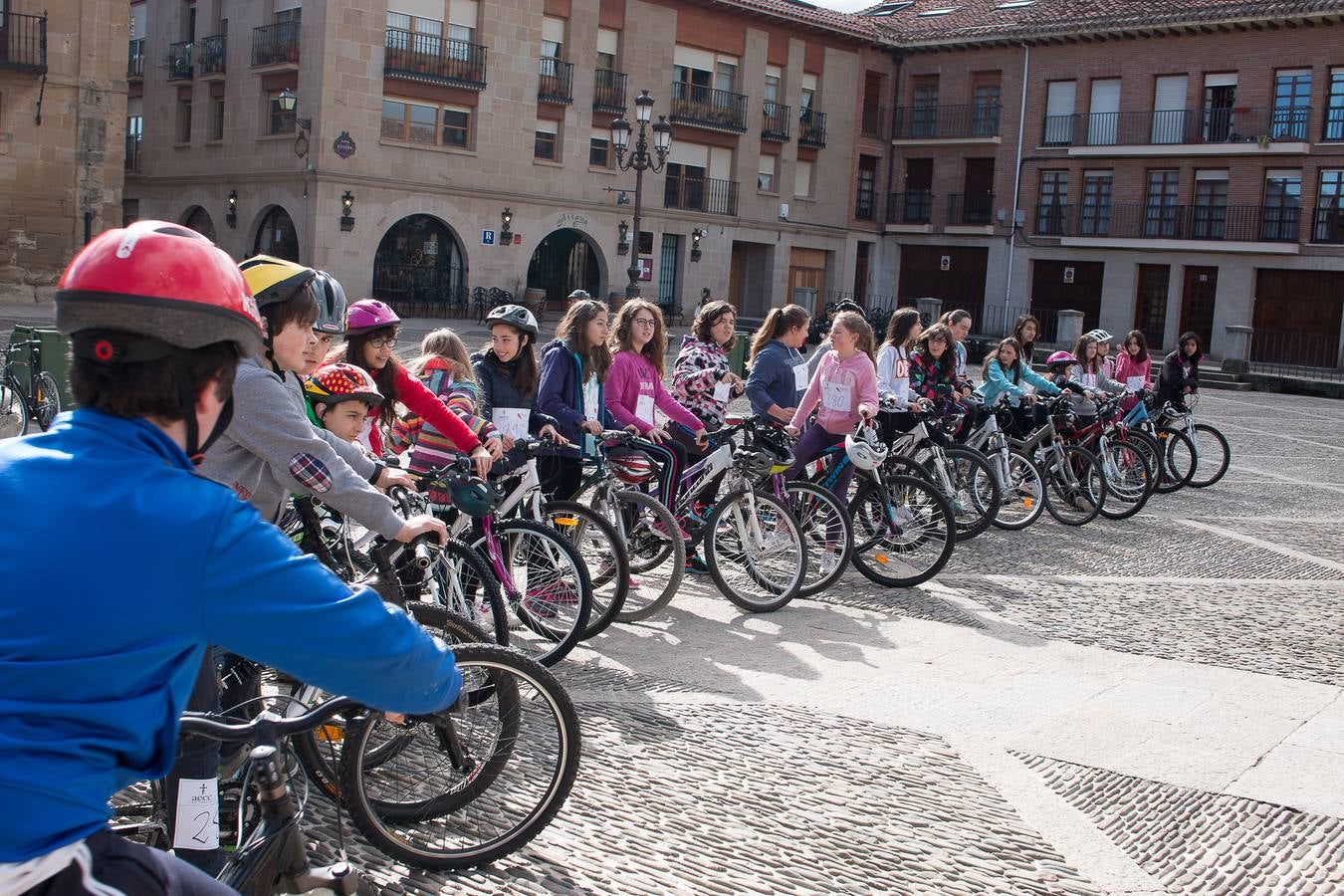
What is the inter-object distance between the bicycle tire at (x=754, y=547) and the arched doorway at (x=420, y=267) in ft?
92.1

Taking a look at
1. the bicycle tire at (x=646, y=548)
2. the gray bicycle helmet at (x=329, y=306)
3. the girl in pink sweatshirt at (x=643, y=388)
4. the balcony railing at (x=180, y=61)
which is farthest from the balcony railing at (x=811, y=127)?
the gray bicycle helmet at (x=329, y=306)

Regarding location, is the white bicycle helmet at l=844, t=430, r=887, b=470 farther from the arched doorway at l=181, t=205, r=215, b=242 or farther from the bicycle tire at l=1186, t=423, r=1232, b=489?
the arched doorway at l=181, t=205, r=215, b=242

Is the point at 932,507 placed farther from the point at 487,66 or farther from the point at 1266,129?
the point at 1266,129

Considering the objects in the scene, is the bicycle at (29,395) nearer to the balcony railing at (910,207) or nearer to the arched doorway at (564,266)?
the arched doorway at (564,266)

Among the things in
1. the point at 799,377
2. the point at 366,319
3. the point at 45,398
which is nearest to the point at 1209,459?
the point at 799,377

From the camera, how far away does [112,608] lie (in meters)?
1.65

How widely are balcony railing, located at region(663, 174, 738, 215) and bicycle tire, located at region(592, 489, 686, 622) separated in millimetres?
33326

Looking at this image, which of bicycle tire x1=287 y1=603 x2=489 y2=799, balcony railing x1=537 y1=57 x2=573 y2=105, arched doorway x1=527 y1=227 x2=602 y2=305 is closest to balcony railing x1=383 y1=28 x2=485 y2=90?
balcony railing x1=537 y1=57 x2=573 y2=105

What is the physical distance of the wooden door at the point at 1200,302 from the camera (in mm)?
39594

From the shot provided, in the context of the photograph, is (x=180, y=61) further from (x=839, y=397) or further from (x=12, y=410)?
(x=839, y=397)

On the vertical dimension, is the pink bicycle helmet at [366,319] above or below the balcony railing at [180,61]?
below

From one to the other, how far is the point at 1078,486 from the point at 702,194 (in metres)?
30.9

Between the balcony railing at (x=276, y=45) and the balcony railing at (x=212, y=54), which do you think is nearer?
the balcony railing at (x=276, y=45)

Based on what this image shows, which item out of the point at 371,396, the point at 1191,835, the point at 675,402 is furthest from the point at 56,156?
the point at 1191,835
